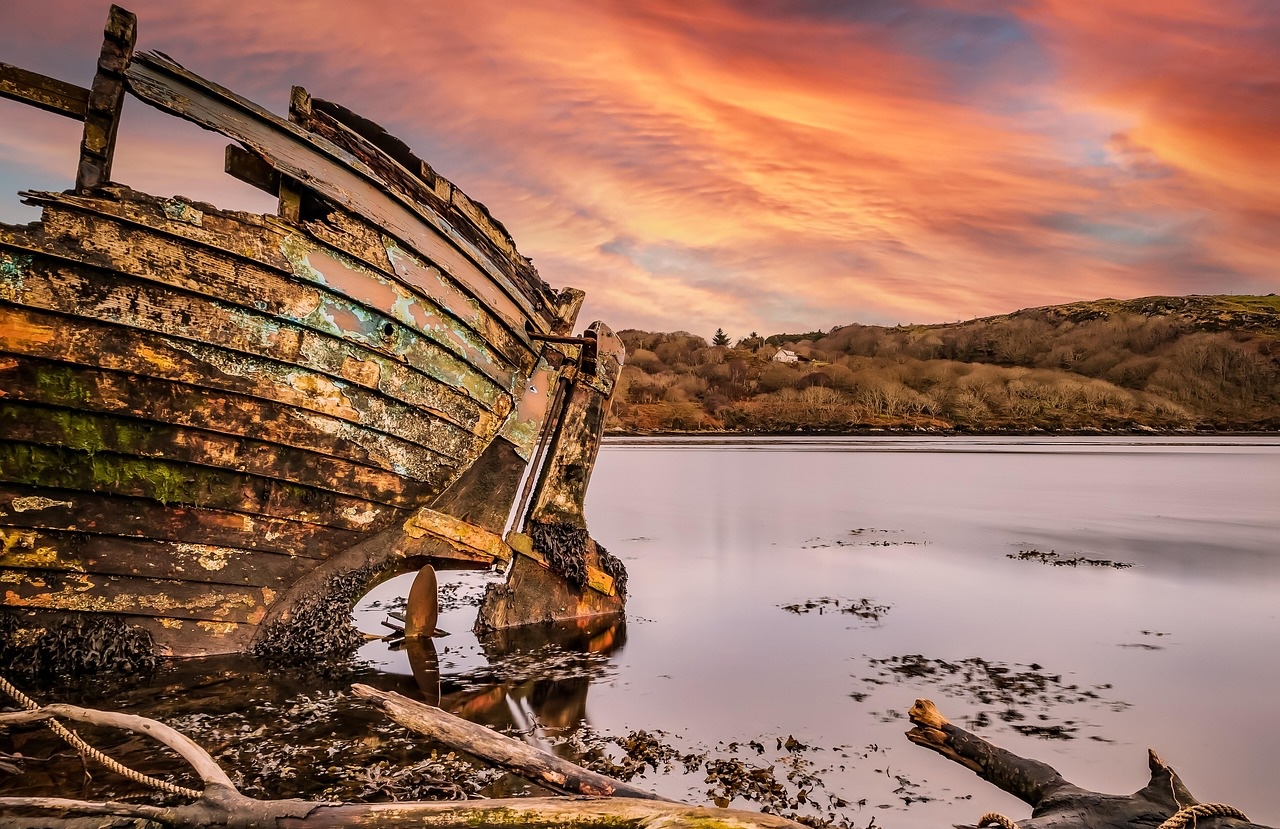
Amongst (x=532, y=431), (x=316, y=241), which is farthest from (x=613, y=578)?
(x=316, y=241)

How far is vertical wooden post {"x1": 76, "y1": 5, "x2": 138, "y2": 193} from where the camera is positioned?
421 centimetres

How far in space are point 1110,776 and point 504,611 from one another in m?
4.40

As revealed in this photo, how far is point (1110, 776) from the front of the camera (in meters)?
3.90

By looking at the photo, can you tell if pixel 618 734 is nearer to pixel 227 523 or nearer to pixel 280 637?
pixel 280 637

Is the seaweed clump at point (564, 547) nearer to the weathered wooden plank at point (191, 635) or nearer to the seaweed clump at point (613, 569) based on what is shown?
the seaweed clump at point (613, 569)

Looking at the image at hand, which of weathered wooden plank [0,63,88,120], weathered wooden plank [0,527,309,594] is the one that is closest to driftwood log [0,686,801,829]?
weathered wooden plank [0,527,309,594]

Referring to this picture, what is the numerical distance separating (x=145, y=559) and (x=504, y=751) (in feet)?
10.0

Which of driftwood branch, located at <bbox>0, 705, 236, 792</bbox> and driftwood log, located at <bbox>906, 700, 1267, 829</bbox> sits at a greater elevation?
driftwood branch, located at <bbox>0, 705, 236, 792</bbox>

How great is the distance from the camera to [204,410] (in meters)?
4.59

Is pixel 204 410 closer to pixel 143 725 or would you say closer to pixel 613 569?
pixel 143 725

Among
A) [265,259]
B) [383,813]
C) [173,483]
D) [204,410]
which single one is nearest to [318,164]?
[265,259]

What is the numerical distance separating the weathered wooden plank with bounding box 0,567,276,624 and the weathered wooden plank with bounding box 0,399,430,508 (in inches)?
29.9

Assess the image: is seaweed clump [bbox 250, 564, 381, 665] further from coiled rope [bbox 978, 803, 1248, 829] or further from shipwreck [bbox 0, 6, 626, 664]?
coiled rope [bbox 978, 803, 1248, 829]

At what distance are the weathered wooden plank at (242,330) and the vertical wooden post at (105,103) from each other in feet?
1.76
